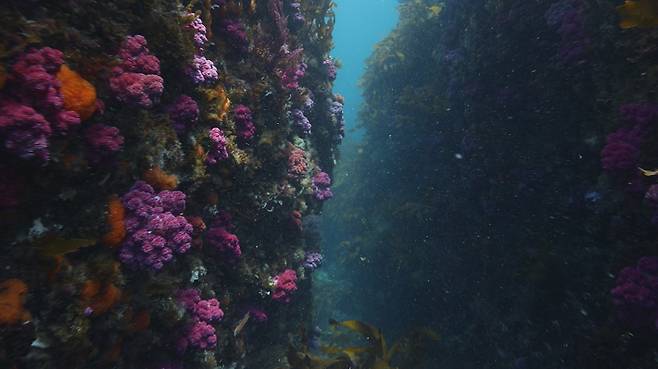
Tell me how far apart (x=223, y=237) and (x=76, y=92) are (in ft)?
8.99

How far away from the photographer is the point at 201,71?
491 cm

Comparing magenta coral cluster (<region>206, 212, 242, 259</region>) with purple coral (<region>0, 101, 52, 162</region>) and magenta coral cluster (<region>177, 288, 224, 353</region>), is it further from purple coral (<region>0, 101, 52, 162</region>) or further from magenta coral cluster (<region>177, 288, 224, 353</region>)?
purple coral (<region>0, 101, 52, 162</region>)

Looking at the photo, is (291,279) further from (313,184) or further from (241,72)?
(241,72)

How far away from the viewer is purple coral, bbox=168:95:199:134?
4.58 metres

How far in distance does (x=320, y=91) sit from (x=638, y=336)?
7641 mm

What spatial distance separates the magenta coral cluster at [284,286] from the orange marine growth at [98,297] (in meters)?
3.10

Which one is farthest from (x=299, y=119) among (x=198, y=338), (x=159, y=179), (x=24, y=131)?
(x=24, y=131)

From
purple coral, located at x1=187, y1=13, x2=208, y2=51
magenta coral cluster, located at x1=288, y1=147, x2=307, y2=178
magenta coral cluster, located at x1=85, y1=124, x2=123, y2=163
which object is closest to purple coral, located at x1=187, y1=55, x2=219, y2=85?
purple coral, located at x1=187, y1=13, x2=208, y2=51

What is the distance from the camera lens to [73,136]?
339 centimetres

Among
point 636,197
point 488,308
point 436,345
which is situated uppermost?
point 636,197

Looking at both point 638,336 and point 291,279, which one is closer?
point 638,336

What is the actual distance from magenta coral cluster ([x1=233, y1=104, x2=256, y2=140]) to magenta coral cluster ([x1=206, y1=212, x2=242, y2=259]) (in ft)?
4.11

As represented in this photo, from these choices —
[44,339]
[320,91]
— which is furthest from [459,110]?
[44,339]

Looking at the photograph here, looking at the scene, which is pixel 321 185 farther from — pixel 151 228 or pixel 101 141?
pixel 101 141
